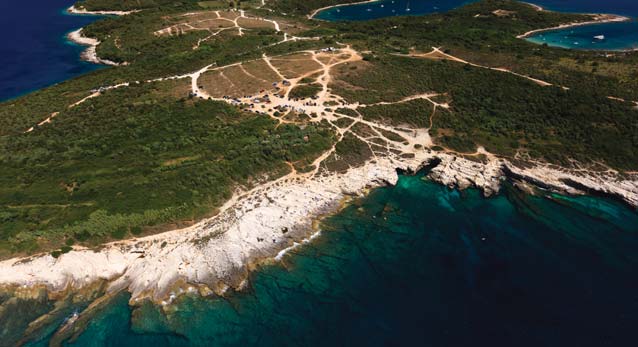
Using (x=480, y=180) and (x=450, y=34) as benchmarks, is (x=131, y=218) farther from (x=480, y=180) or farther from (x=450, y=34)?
(x=450, y=34)

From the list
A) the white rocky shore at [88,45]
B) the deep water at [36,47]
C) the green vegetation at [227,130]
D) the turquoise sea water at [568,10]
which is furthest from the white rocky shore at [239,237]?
the turquoise sea water at [568,10]

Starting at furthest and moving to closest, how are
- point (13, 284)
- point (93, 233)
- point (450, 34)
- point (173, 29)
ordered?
point (173, 29) → point (450, 34) → point (93, 233) → point (13, 284)

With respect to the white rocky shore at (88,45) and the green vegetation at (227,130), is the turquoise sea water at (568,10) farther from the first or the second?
the white rocky shore at (88,45)

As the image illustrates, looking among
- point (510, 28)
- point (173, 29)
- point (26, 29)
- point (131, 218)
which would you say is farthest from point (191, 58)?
point (510, 28)

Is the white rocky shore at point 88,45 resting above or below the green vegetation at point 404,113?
above

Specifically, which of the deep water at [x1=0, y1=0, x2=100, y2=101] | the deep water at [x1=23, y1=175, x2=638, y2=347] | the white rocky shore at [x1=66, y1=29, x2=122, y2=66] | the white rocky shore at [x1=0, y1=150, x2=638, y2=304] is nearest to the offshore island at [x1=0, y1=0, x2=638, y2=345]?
the white rocky shore at [x1=0, y1=150, x2=638, y2=304]


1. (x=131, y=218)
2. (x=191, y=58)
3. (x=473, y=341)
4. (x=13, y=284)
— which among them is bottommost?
(x=473, y=341)

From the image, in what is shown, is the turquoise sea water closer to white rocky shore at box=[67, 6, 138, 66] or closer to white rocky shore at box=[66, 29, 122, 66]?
white rocky shore at box=[67, 6, 138, 66]
